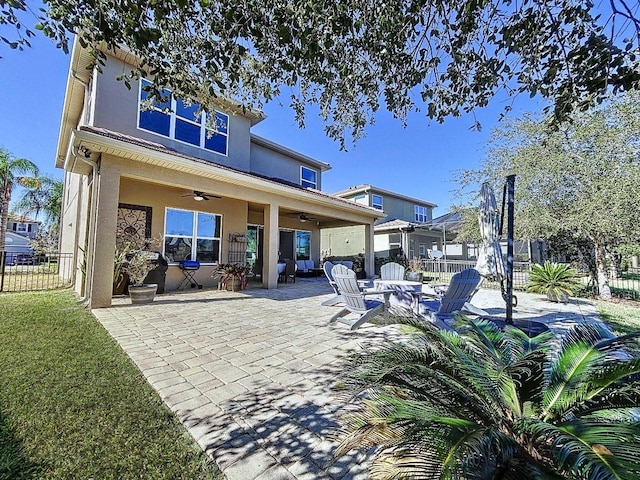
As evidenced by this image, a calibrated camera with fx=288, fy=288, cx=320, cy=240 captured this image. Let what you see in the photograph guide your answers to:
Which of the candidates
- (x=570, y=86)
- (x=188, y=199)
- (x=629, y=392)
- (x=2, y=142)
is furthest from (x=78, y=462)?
(x=2, y=142)

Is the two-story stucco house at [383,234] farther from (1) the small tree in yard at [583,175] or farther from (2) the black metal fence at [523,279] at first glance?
(1) the small tree in yard at [583,175]

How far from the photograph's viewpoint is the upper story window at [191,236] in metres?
9.64

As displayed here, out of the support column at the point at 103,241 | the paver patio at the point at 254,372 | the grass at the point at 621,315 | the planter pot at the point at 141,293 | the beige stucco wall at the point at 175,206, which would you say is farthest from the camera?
the beige stucco wall at the point at 175,206

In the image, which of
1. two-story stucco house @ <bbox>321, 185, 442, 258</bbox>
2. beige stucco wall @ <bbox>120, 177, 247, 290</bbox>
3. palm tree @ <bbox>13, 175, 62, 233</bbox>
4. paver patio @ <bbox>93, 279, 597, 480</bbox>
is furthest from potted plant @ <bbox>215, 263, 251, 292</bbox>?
palm tree @ <bbox>13, 175, 62, 233</bbox>

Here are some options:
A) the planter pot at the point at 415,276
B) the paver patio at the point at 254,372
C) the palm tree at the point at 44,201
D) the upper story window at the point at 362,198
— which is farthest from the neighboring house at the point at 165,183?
the palm tree at the point at 44,201

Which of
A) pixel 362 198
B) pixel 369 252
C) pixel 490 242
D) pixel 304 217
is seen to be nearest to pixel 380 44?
pixel 490 242

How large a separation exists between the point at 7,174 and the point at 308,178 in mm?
18151

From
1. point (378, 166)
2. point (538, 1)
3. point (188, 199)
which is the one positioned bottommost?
point (188, 199)

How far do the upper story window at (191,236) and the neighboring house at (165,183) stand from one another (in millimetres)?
34

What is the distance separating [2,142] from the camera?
1695 centimetres

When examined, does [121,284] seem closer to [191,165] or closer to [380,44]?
[191,165]

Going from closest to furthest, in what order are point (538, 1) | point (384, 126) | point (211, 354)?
point (538, 1) < point (211, 354) < point (384, 126)

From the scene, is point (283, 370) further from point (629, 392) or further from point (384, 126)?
point (384, 126)

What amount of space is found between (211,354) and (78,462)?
205 cm
